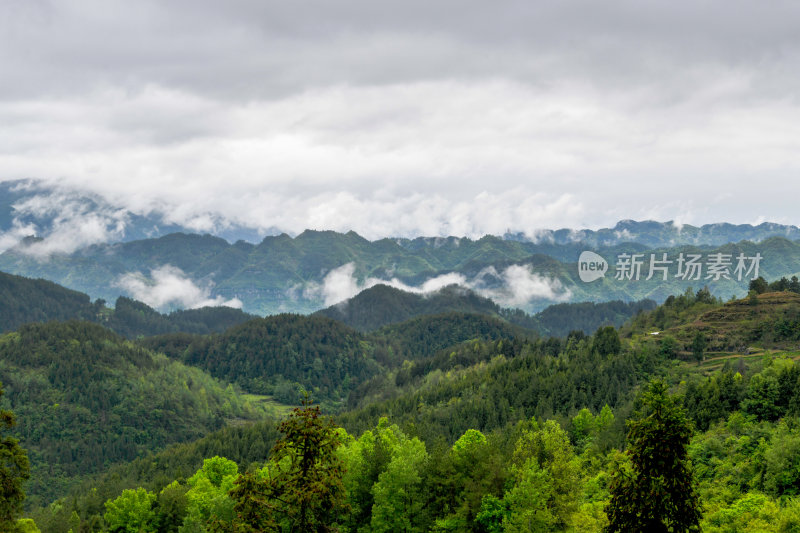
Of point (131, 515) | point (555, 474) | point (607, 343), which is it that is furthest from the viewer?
point (607, 343)

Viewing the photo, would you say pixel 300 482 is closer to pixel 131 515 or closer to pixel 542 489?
pixel 542 489

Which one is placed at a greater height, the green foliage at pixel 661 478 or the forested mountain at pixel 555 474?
the green foliage at pixel 661 478

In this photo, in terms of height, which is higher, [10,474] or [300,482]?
[300,482]

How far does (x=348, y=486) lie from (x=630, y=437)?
42885 millimetres

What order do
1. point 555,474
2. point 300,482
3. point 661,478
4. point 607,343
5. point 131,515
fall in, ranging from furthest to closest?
point 607,343
point 131,515
point 555,474
point 661,478
point 300,482

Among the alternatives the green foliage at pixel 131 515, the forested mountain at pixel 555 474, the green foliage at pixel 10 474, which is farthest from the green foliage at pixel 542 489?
the green foliage at pixel 131 515

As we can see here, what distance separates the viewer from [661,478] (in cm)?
3634

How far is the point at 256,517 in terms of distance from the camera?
34.9m

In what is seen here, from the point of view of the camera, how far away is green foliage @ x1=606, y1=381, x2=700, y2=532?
118 ft

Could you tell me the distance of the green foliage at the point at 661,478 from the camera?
118 feet

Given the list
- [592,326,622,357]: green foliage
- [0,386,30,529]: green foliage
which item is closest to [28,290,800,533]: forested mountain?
[0,386,30,529]: green foliage

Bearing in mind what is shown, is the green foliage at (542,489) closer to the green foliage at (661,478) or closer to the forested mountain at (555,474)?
the forested mountain at (555,474)

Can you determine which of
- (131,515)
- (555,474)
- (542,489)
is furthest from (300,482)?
(131,515)

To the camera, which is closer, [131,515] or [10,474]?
[10,474]
